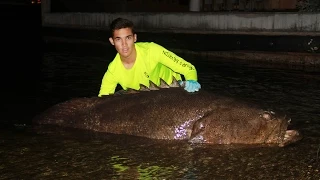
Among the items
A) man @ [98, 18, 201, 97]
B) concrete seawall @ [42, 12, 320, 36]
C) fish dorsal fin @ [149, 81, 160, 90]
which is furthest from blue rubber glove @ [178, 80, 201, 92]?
concrete seawall @ [42, 12, 320, 36]

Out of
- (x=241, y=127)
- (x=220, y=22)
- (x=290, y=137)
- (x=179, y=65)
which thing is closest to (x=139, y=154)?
(x=241, y=127)

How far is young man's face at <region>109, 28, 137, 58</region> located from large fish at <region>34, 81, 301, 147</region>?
0.59m

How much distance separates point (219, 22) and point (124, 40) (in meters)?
9.58

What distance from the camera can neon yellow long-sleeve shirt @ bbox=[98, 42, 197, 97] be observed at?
19.7 feet

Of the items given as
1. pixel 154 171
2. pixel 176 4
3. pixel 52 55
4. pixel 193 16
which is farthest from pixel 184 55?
pixel 154 171

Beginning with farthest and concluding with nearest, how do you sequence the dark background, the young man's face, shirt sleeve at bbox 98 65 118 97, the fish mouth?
the dark background, shirt sleeve at bbox 98 65 118 97, the young man's face, the fish mouth

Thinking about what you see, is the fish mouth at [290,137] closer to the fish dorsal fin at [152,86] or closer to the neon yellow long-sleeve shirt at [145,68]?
the neon yellow long-sleeve shirt at [145,68]

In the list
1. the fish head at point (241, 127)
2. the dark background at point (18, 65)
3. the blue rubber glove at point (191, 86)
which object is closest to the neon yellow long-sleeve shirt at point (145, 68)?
the blue rubber glove at point (191, 86)

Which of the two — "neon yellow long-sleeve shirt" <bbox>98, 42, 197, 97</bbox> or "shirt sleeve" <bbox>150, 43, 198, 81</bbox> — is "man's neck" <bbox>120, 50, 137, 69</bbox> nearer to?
"neon yellow long-sleeve shirt" <bbox>98, 42, 197, 97</bbox>

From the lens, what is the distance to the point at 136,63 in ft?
20.0

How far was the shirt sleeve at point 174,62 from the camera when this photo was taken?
5.96 m

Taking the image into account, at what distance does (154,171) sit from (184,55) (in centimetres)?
1070

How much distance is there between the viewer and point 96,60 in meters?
14.5

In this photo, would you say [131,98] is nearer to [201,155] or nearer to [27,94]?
[201,155]
